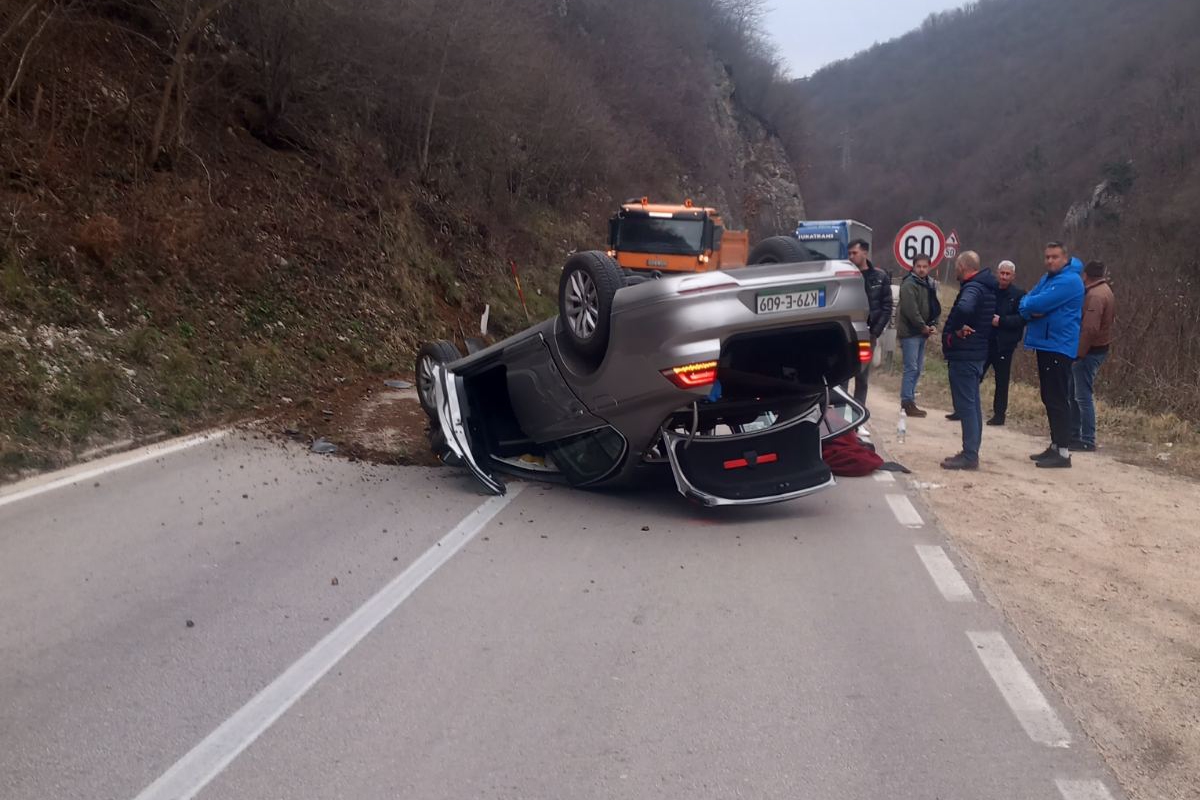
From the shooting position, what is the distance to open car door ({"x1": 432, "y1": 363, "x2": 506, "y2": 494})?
7.84 meters

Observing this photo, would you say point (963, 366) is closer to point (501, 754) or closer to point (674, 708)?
point (674, 708)

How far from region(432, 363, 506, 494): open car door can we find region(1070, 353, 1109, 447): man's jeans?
6186mm

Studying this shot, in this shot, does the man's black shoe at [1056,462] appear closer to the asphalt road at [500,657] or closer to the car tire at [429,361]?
the asphalt road at [500,657]

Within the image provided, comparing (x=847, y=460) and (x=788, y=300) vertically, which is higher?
(x=788, y=300)

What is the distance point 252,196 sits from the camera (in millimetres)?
15477

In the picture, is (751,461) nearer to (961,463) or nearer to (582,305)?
(582,305)

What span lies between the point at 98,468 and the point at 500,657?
16.2 feet

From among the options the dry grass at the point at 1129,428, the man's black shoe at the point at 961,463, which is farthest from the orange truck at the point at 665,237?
the man's black shoe at the point at 961,463

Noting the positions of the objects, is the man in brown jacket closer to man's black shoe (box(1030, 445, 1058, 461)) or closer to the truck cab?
man's black shoe (box(1030, 445, 1058, 461))

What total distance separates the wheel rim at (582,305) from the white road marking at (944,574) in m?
2.56

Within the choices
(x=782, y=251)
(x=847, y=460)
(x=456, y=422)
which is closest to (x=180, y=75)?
(x=456, y=422)

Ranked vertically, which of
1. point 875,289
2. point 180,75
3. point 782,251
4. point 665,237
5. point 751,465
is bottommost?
point 751,465

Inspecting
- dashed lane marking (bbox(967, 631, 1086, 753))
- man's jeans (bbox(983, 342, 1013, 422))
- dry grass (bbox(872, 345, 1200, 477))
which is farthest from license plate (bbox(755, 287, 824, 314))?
man's jeans (bbox(983, 342, 1013, 422))

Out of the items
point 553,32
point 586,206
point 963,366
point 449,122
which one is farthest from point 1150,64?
point 963,366
